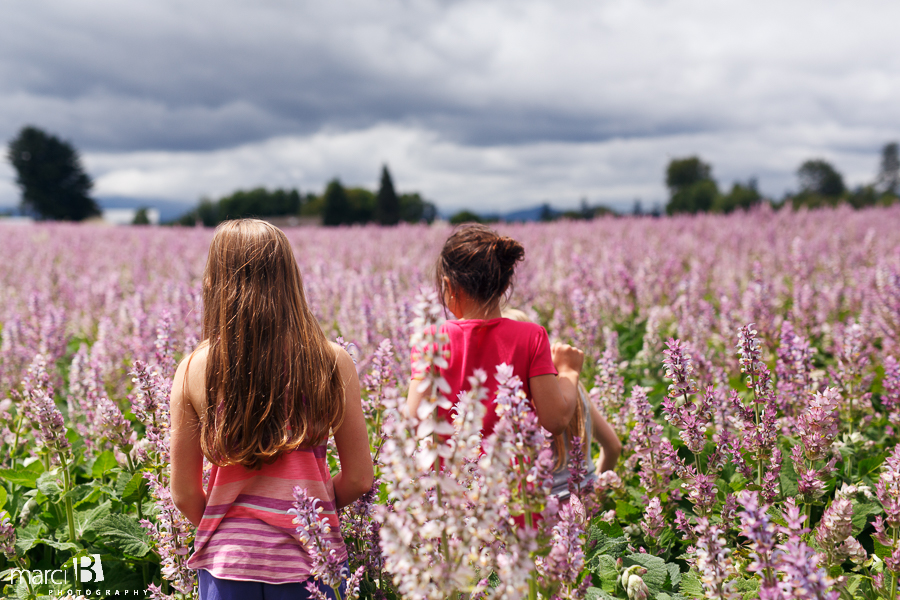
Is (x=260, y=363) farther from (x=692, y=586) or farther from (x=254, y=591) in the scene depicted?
(x=692, y=586)

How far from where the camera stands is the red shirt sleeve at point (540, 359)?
98.7 inches

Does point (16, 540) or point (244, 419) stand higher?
point (244, 419)

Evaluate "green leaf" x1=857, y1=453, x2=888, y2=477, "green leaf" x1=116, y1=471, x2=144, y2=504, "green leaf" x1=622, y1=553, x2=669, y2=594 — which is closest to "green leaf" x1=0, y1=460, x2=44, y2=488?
"green leaf" x1=116, y1=471, x2=144, y2=504

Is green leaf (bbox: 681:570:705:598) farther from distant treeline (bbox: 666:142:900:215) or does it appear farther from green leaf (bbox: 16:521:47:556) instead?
distant treeline (bbox: 666:142:900:215)

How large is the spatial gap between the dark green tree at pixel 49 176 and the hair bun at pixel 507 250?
84.8 meters

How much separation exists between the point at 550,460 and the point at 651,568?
132cm

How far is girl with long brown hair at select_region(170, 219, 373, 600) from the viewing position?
6.50ft

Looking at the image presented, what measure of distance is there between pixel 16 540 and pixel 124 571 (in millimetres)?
531

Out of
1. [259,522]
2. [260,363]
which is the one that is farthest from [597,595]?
[260,363]

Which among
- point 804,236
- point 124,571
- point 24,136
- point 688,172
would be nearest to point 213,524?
point 124,571

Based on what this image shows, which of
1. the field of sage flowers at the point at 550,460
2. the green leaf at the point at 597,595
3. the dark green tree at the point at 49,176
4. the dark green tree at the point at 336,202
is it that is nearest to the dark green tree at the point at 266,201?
the dark green tree at the point at 336,202

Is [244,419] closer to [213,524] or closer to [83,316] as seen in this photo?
[213,524]

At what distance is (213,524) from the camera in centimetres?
204

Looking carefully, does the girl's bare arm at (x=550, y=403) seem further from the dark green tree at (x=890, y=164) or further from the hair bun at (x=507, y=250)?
the dark green tree at (x=890, y=164)
